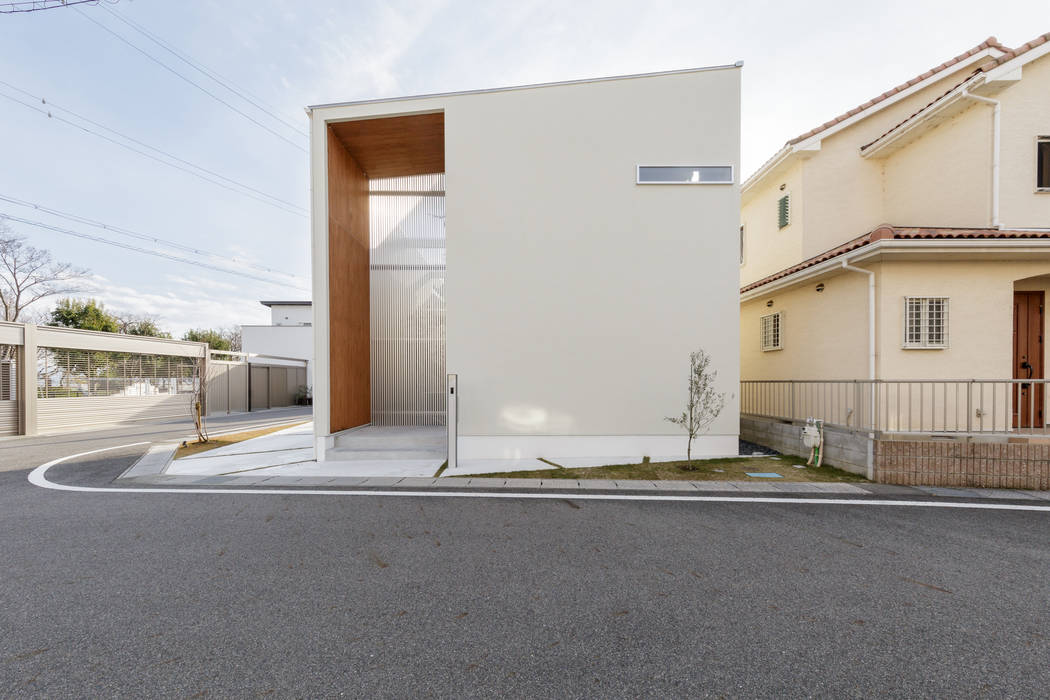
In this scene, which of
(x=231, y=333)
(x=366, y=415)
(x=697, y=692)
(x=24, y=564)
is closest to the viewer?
(x=697, y=692)

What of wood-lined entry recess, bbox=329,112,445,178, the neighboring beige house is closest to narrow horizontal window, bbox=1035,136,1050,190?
the neighboring beige house

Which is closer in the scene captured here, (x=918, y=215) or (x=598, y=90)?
(x=598, y=90)

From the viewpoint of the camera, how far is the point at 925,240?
5680 mm

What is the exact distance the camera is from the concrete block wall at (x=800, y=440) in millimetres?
5461

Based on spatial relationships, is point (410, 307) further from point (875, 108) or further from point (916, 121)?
point (875, 108)

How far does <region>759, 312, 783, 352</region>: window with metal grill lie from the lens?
27.2 feet

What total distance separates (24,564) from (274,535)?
5.30 feet

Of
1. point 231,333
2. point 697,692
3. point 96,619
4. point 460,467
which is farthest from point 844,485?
point 231,333

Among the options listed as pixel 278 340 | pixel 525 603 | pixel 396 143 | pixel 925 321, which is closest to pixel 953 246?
pixel 925 321

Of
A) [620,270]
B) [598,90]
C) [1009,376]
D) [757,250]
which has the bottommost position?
[1009,376]

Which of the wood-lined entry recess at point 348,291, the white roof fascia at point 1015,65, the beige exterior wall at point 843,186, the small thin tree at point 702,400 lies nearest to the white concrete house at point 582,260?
the small thin tree at point 702,400

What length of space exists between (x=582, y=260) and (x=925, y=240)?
4673 millimetres

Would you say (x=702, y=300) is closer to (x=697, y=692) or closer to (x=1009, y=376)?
(x=1009, y=376)

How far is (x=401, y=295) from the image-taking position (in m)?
8.63
